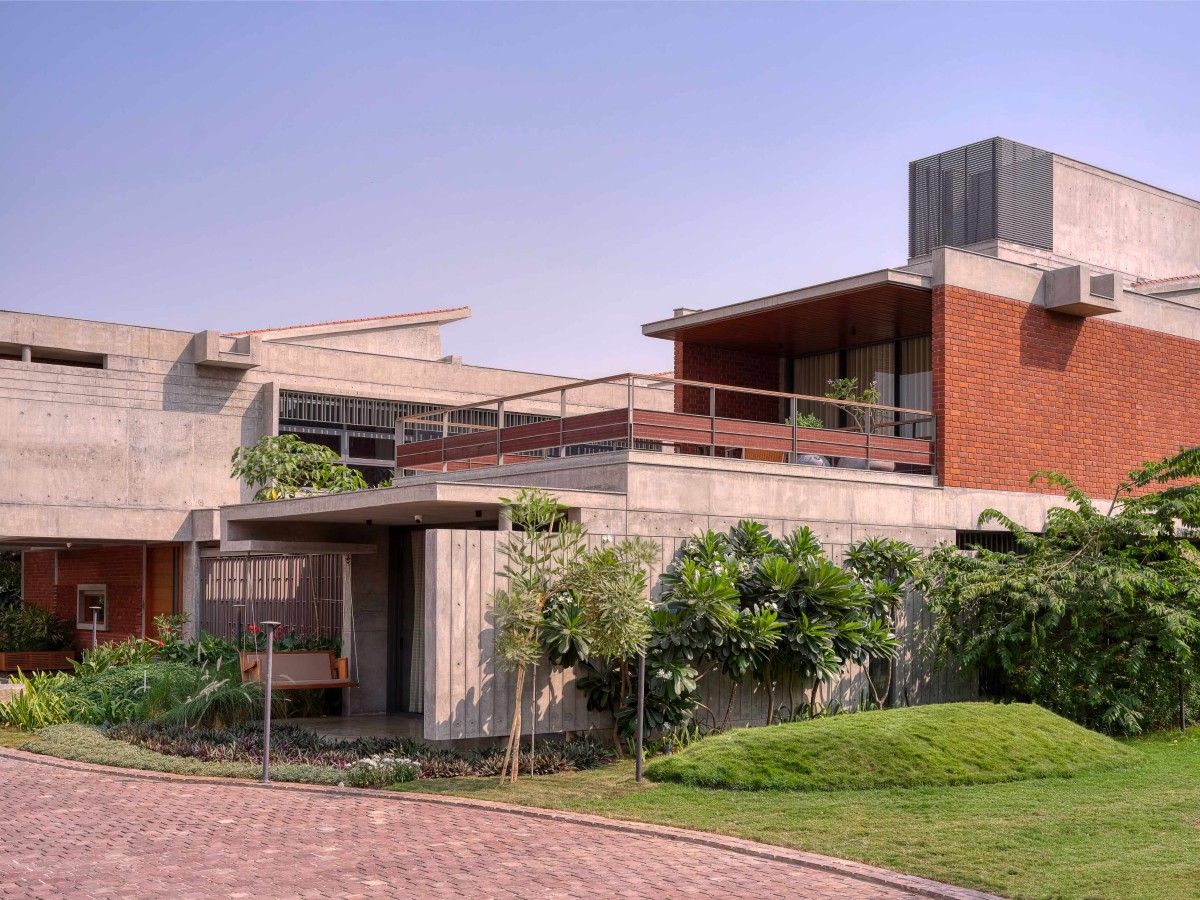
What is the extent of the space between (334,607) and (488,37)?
28.8 feet

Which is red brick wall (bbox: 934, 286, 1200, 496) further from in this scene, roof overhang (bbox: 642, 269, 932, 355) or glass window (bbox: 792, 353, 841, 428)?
glass window (bbox: 792, 353, 841, 428)

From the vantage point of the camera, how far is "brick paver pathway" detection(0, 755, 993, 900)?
8.44 m

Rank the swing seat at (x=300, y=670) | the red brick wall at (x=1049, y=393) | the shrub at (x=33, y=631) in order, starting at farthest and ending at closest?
the shrub at (x=33, y=631) < the red brick wall at (x=1049, y=393) < the swing seat at (x=300, y=670)

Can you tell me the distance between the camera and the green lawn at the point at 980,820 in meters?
8.77

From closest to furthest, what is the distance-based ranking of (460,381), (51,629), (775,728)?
(775,728), (51,629), (460,381)

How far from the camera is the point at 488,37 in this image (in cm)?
1380

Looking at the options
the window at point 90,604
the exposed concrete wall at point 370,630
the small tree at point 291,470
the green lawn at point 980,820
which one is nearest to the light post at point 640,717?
the green lawn at point 980,820

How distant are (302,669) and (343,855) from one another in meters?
8.28

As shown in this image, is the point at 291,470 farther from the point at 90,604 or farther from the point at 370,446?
the point at 90,604

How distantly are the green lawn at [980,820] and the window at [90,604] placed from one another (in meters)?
15.8

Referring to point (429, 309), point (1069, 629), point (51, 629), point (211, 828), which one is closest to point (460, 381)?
point (429, 309)

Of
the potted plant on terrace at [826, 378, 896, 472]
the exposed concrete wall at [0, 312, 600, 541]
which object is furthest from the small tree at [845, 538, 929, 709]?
the exposed concrete wall at [0, 312, 600, 541]

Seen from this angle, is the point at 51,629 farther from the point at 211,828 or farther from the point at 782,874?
the point at 782,874

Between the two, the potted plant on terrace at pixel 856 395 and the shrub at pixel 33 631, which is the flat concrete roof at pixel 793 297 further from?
the shrub at pixel 33 631
